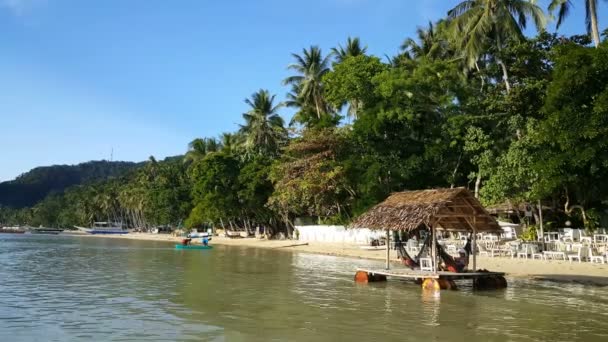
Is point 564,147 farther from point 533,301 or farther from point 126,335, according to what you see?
point 126,335

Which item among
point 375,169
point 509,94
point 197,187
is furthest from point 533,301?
point 197,187

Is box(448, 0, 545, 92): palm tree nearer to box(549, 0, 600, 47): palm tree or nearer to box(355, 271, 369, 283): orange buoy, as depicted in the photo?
box(549, 0, 600, 47): palm tree

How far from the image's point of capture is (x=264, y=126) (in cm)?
5853

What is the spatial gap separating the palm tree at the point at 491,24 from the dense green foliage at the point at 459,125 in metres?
0.07

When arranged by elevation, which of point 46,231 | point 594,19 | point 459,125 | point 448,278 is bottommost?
point 448,278

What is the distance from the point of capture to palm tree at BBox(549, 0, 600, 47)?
26562 mm

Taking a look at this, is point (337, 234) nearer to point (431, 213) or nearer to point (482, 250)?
point (482, 250)

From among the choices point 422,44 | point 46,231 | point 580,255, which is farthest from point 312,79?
point 46,231

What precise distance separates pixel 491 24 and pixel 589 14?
5102 millimetres

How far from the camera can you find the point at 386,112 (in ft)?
112

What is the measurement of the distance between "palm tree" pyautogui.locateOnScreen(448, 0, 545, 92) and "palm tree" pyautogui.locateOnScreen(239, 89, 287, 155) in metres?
27.4

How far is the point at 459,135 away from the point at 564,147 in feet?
36.0

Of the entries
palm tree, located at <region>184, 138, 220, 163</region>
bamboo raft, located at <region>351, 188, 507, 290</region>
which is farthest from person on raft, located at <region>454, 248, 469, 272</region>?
palm tree, located at <region>184, 138, 220, 163</region>

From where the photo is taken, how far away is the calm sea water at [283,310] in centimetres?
1040
